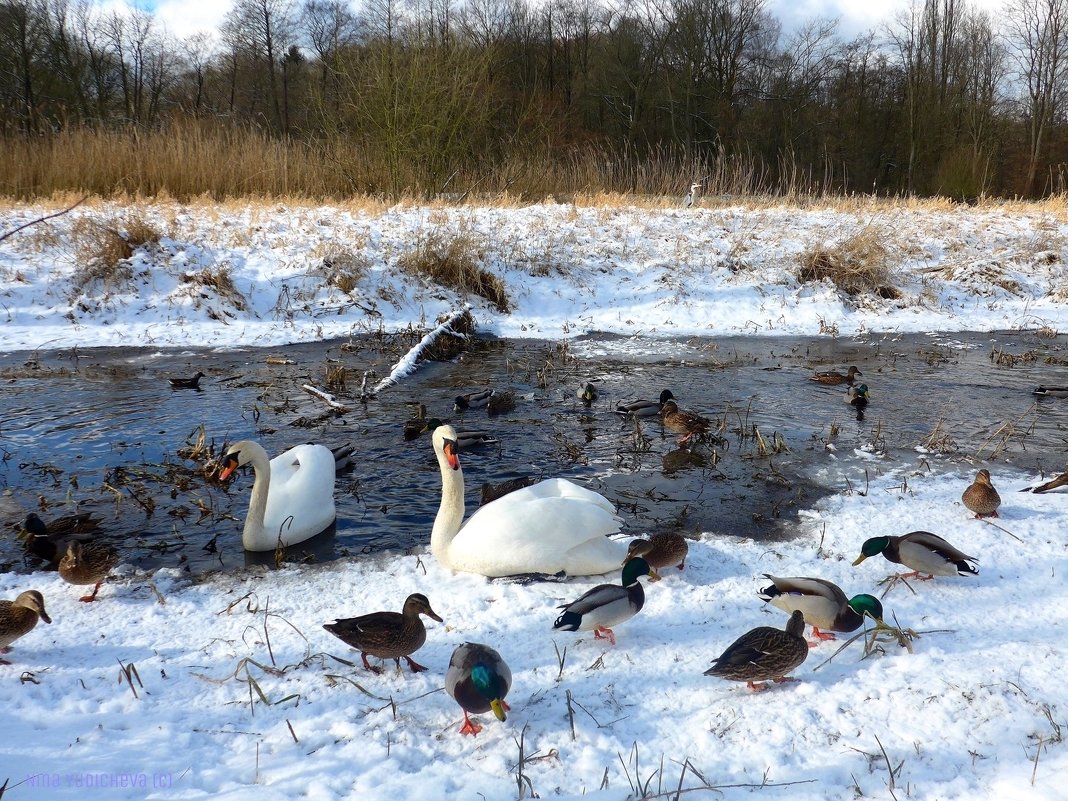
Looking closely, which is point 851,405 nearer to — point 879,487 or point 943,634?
point 879,487

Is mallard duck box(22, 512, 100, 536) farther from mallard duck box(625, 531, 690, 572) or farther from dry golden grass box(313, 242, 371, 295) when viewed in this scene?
dry golden grass box(313, 242, 371, 295)

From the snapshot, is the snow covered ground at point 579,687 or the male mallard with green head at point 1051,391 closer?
the snow covered ground at point 579,687

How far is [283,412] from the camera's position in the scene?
294 inches

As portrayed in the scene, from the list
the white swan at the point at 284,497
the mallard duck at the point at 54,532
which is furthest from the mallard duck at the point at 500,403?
the mallard duck at the point at 54,532

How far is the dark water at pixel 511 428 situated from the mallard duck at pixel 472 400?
171mm

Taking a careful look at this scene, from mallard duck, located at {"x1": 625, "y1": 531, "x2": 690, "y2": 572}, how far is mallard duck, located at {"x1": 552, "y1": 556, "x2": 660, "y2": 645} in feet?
1.66

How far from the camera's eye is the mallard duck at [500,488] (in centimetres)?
535

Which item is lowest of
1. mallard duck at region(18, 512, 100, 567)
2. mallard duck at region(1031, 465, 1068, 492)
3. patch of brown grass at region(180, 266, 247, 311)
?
mallard duck at region(18, 512, 100, 567)

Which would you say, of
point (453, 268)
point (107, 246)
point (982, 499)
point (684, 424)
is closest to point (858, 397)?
point (684, 424)

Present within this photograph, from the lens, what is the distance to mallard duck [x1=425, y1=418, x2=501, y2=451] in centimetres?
653

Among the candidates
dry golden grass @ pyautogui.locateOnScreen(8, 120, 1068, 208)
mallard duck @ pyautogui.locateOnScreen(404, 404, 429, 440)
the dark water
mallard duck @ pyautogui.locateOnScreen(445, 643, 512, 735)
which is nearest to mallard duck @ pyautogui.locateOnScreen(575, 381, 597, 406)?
the dark water

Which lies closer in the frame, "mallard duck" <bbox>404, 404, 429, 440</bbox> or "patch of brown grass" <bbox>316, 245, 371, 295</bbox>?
"mallard duck" <bbox>404, 404, 429, 440</bbox>

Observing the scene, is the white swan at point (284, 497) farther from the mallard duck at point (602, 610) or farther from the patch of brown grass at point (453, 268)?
the patch of brown grass at point (453, 268)

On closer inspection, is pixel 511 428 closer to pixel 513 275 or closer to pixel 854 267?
pixel 513 275
